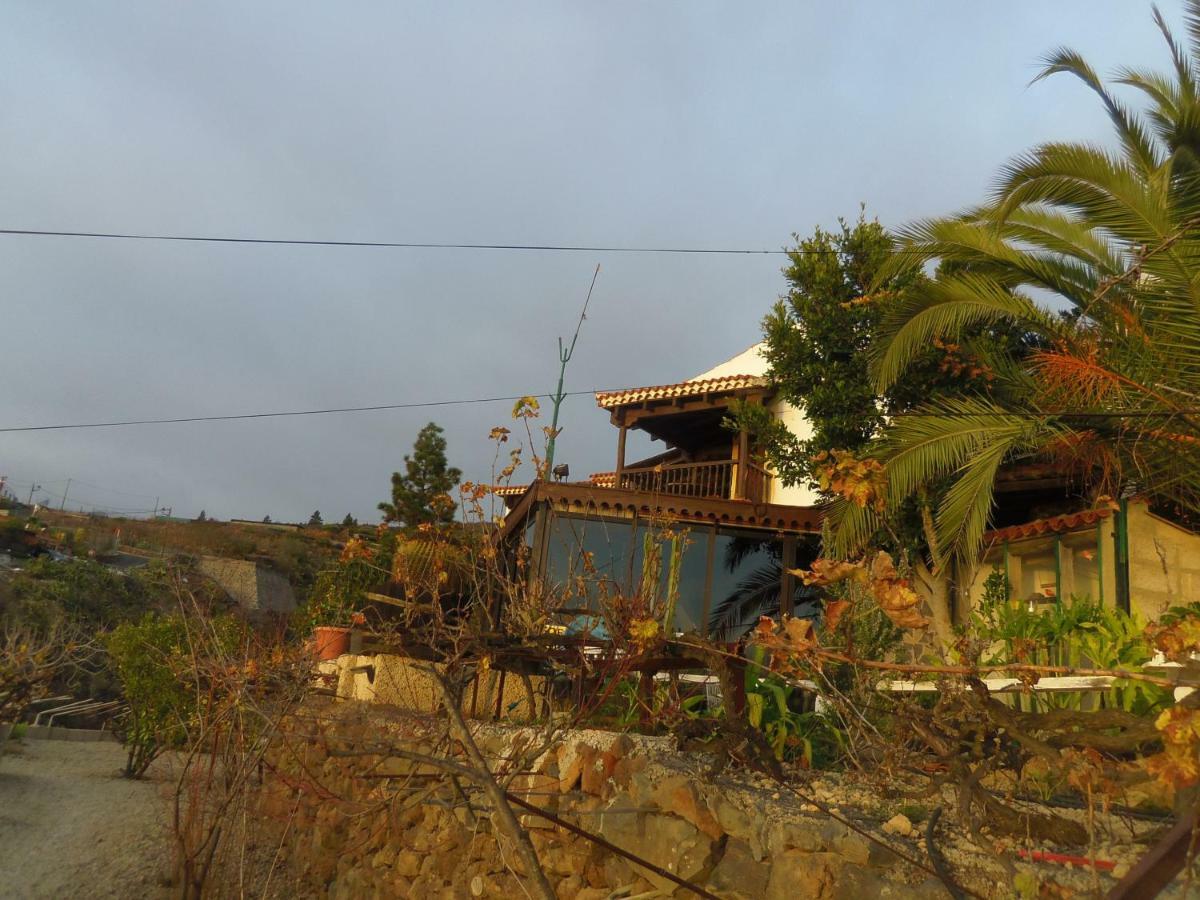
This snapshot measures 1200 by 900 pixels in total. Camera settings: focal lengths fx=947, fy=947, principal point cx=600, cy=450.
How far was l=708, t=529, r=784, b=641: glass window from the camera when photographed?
13039 millimetres

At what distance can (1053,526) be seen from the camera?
9039 mm

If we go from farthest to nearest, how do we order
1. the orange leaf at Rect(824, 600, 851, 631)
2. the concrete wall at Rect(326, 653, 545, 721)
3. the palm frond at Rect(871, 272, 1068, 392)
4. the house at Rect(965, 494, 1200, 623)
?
the house at Rect(965, 494, 1200, 623) → the palm frond at Rect(871, 272, 1068, 392) → the concrete wall at Rect(326, 653, 545, 721) → the orange leaf at Rect(824, 600, 851, 631)

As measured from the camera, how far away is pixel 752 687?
223 inches

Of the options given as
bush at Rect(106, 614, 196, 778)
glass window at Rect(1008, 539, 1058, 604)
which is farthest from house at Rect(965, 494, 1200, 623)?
bush at Rect(106, 614, 196, 778)

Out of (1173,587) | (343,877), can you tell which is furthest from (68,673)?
(1173,587)

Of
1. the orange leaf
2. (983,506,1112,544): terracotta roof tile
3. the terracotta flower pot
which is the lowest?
the terracotta flower pot

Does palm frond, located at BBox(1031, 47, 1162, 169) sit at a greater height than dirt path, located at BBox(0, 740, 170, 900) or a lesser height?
greater

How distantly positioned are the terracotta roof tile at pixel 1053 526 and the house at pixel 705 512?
3.17m

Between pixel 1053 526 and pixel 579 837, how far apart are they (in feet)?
20.2

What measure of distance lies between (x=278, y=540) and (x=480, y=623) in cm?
3155

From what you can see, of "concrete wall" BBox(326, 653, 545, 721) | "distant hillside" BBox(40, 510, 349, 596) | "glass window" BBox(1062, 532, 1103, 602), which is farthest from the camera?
"distant hillside" BBox(40, 510, 349, 596)

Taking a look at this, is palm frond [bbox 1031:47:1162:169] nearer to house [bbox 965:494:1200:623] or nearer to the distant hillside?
house [bbox 965:494:1200:623]

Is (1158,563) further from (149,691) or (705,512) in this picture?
(149,691)

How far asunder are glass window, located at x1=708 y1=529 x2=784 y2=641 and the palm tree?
3929mm
